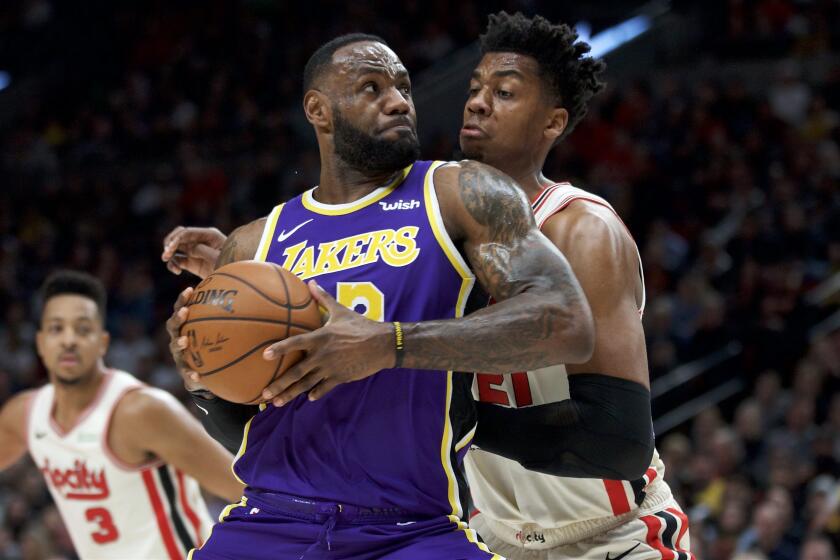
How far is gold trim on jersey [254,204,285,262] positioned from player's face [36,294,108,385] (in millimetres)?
2345

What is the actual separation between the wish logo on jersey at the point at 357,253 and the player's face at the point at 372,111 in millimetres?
253

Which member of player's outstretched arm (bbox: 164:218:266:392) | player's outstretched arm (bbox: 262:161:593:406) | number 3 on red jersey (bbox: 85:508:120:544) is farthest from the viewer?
number 3 on red jersey (bbox: 85:508:120:544)

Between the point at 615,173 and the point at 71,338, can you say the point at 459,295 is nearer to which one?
the point at 71,338

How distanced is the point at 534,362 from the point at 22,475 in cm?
752

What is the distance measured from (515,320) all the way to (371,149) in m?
0.76

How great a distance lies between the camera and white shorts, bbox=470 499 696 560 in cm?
352

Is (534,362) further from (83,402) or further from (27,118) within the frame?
(27,118)

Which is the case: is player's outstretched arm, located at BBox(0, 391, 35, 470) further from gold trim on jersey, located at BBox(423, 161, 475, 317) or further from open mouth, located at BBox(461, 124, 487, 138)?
gold trim on jersey, located at BBox(423, 161, 475, 317)

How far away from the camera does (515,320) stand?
2828 mm

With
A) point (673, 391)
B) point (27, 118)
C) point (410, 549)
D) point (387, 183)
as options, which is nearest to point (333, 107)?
point (387, 183)

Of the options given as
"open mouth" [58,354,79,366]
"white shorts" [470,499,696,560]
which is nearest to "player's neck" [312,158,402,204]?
"white shorts" [470,499,696,560]

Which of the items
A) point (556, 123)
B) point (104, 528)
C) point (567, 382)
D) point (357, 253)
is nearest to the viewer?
point (357, 253)

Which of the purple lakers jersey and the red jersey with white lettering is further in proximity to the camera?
the red jersey with white lettering

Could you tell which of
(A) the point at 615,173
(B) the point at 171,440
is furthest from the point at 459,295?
(A) the point at 615,173
